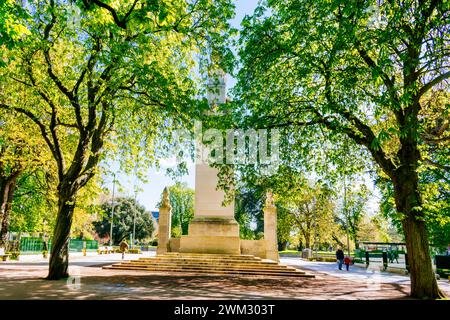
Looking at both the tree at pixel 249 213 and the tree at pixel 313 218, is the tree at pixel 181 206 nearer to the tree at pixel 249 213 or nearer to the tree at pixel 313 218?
the tree at pixel 249 213

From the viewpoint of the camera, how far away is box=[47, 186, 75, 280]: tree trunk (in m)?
13.3

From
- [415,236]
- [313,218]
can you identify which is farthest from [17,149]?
[313,218]

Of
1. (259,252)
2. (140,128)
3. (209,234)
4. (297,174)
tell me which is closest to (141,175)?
(140,128)

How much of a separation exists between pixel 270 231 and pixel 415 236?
551 inches

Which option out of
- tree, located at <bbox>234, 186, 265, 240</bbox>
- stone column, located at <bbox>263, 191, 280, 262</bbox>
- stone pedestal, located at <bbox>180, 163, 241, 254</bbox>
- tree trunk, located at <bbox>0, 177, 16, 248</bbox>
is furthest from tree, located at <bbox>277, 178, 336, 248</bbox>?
tree trunk, located at <bbox>0, 177, 16, 248</bbox>

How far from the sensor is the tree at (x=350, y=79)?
9.51 metres

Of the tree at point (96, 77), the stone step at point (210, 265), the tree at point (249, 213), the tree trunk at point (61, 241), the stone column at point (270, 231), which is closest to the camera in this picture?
the tree at point (96, 77)

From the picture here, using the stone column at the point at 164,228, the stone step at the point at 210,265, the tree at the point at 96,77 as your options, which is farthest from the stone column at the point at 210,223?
the tree at the point at 96,77

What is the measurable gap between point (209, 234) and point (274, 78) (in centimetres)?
1046

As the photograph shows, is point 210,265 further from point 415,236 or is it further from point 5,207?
point 5,207

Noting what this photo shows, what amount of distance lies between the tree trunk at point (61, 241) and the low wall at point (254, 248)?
38.1ft

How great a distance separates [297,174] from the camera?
593 inches

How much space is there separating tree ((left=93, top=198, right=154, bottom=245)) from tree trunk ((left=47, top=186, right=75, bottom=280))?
201 feet
